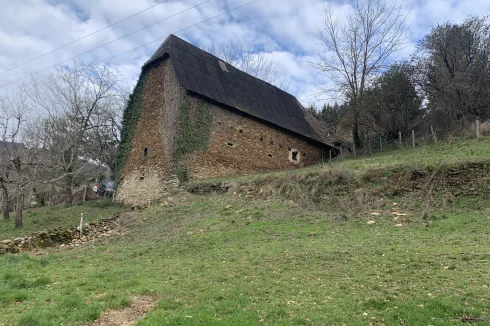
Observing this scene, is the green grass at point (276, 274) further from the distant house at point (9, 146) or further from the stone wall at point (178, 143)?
the distant house at point (9, 146)

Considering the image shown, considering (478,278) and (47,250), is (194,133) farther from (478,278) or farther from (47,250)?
(478,278)

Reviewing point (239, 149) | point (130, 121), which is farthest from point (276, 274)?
point (130, 121)

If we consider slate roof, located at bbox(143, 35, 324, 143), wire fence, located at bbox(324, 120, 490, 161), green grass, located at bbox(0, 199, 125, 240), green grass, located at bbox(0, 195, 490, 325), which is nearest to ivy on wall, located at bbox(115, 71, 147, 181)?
slate roof, located at bbox(143, 35, 324, 143)

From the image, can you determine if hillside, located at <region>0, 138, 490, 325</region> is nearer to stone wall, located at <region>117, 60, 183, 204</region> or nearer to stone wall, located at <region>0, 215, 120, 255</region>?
stone wall, located at <region>0, 215, 120, 255</region>

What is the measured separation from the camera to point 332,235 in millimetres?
10141

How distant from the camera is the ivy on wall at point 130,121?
2119 cm

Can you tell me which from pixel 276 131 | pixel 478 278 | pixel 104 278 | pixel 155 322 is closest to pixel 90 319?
pixel 155 322

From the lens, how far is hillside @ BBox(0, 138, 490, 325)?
18.0ft

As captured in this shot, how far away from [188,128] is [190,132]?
0.79ft

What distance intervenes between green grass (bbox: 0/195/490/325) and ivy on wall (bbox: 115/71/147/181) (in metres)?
9.79

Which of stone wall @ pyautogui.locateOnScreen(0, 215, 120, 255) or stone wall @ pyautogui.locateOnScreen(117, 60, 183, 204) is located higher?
stone wall @ pyautogui.locateOnScreen(117, 60, 183, 204)

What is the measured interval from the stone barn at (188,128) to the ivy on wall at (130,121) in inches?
2.3

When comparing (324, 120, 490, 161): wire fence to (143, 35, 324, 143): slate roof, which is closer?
(324, 120, 490, 161): wire fence

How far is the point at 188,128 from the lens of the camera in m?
19.2
